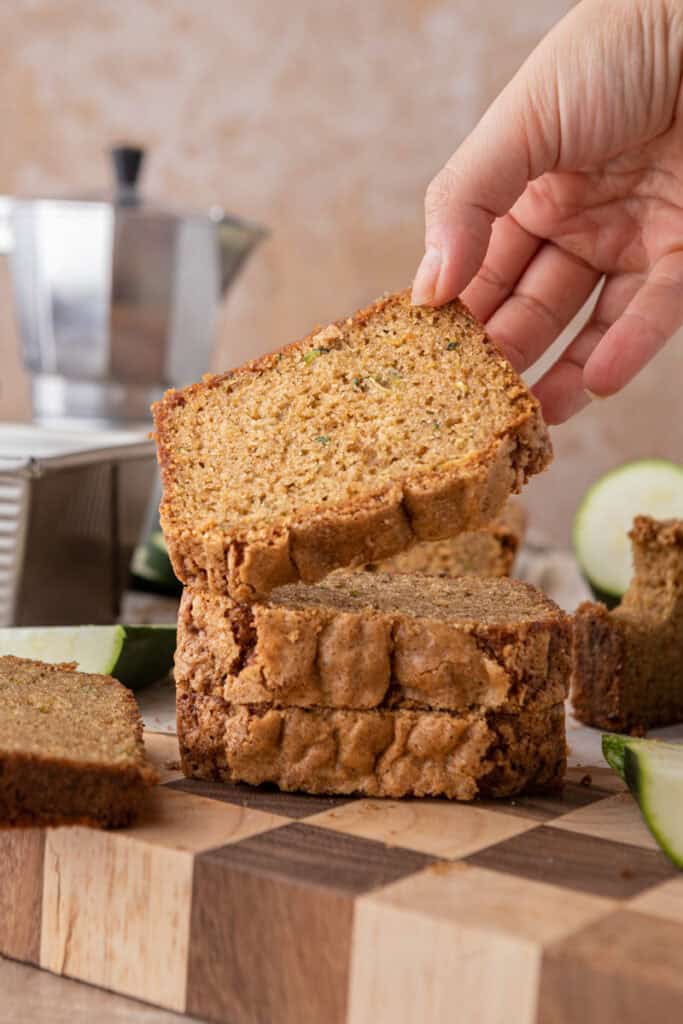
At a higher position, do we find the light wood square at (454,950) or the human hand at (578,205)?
the human hand at (578,205)

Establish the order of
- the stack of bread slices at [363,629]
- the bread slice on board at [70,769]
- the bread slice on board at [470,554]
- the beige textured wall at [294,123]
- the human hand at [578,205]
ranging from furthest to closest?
the beige textured wall at [294,123] < the bread slice on board at [470,554] < the human hand at [578,205] < the stack of bread slices at [363,629] < the bread slice on board at [70,769]

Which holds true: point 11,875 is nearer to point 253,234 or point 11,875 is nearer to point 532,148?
point 532,148

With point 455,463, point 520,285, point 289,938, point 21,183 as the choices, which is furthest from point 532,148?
point 21,183

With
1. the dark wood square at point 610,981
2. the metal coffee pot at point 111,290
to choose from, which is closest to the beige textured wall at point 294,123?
the metal coffee pot at point 111,290

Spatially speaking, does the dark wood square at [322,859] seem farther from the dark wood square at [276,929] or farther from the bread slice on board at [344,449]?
the bread slice on board at [344,449]

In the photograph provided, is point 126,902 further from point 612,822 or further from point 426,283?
point 426,283

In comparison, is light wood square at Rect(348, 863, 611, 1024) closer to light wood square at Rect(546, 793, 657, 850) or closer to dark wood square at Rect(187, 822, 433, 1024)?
dark wood square at Rect(187, 822, 433, 1024)

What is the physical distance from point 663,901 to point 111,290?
137 inches

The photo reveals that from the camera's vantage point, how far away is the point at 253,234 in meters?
5.05

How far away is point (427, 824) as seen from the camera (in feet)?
6.92

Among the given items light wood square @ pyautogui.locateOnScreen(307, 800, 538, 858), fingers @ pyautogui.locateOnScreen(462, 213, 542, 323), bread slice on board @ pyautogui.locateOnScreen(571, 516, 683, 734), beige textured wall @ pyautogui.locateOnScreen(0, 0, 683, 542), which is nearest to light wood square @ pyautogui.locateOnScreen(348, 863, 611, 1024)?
light wood square @ pyautogui.locateOnScreen(307, 800, 538, 858)

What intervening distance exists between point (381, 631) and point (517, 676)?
0.25 m

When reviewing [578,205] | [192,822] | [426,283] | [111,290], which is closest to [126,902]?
[192,822]

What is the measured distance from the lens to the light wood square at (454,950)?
1617mm
